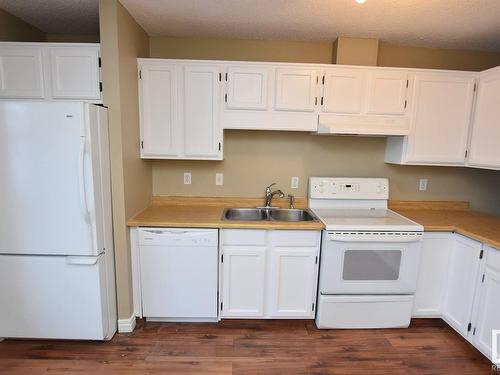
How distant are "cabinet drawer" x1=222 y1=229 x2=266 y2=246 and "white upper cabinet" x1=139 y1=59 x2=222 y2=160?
68 centimetres

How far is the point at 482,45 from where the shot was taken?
2.55 m

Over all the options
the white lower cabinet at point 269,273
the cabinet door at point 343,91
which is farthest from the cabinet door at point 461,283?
the cabinet door at point 343,91

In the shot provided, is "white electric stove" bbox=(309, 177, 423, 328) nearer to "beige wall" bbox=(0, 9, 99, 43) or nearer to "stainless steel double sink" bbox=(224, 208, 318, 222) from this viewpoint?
"stainless steel double sink" bbox=(224, 208, 318, 222)

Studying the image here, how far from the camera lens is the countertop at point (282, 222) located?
218cm

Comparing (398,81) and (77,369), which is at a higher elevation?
(398,81)

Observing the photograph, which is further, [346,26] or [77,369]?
[346,26]

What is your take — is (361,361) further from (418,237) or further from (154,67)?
(154,67)

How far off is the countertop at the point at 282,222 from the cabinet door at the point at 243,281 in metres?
0.23

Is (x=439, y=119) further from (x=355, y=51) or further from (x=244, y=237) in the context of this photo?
(x=244, y=237)

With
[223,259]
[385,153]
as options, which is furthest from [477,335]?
[223,259]

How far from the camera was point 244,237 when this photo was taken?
223 centimetres

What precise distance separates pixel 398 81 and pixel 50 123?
8.67ft

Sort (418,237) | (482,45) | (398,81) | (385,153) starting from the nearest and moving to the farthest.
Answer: (418,237) < (398,81) < (482,45) < (385,153)

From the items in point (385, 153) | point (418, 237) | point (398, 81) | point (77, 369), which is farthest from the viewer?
point (385, 153)
